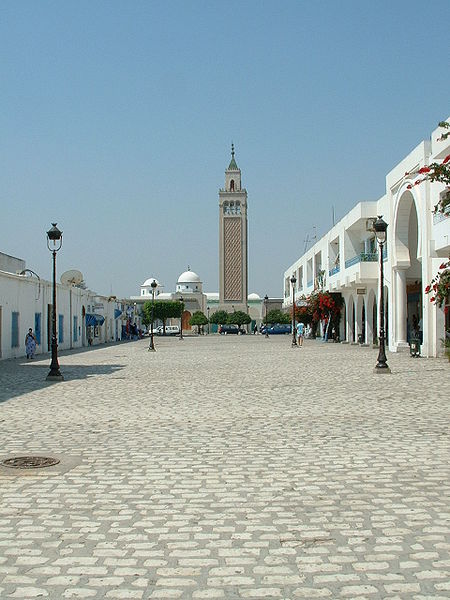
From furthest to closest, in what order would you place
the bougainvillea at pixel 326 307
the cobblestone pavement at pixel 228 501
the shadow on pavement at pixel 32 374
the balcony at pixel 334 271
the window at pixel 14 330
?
the bougainvillea at pixel 326 307
the balcony at pixel 334 271
the window at pixel 14 330
the shadow on pavement at pixel 32 374
the cobblestone pavement at pixel 228 501

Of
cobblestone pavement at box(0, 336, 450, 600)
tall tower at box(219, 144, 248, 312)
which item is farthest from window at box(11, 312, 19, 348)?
tall tower at box(219, 144, 248, 312)

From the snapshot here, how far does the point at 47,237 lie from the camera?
19.6 meters

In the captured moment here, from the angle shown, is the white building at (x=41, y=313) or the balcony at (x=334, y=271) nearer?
the white building at (x=41, y=313)

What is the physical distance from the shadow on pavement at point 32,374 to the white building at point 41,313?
4741 millimetres

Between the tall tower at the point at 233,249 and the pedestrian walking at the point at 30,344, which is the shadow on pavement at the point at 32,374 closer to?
the pedestrian walking at the point at 30,344

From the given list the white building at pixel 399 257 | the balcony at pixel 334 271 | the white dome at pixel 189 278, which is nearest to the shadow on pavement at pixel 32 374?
the white building at pixel 399 257

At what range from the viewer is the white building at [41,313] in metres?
29.8

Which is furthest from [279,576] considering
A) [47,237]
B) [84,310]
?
[84,310]

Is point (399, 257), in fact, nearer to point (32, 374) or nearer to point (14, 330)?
point (32, 374)

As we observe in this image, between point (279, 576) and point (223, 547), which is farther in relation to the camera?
point (223, 547)

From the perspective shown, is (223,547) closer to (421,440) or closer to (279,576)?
(279,576)

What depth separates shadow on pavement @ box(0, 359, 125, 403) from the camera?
53.4ft

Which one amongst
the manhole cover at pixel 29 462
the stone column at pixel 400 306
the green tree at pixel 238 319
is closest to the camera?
the manhole cover at pixel 29 462

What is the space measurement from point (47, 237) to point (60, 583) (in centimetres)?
1627
